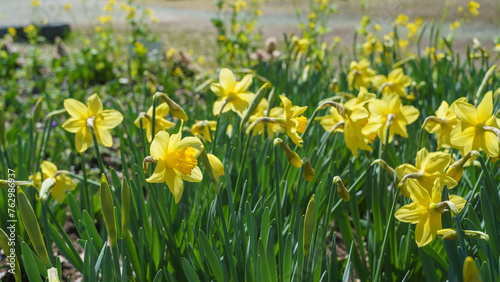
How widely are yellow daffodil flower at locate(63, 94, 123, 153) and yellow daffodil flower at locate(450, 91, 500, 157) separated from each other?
884mm

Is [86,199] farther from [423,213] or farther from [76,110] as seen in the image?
[423,213]

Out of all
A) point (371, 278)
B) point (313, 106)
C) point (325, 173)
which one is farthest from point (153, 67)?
point (371, 278)

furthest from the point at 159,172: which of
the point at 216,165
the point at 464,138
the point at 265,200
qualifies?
the point at 464,138

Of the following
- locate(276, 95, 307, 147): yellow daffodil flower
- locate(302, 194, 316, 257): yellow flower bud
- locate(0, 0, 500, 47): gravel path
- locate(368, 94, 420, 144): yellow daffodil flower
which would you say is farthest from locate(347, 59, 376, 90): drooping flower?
locate(0, 0, 500, 47): gravel path

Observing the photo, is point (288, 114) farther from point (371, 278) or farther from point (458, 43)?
point (458, 43)

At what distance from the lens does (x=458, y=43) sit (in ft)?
19.2

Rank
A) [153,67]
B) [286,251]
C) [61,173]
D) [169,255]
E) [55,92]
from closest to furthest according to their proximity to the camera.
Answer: [286,251]
[169,255]
[61,173]
[55,92]
[153,67]

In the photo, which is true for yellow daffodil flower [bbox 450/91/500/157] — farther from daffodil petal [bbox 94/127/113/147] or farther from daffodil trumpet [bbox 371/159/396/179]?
daffodil petal [bbox 94/127/113/147]

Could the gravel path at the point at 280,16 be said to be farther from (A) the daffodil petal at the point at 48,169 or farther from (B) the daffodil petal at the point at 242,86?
(A) the daffodil petal at the point at 48,169

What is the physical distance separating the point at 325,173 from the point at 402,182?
50 cm

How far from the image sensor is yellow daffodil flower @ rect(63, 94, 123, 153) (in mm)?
1273

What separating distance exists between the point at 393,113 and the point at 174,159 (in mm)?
760

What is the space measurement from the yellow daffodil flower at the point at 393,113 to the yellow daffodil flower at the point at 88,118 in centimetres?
77

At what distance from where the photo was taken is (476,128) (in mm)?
1141
